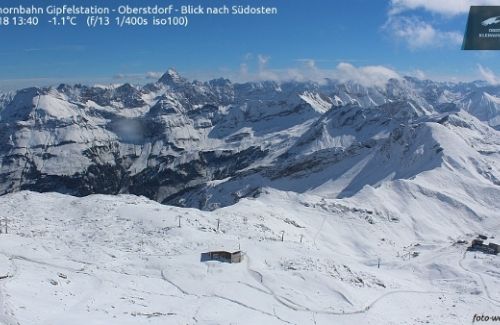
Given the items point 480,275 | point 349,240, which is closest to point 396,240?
point 349,240

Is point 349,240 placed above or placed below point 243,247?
below

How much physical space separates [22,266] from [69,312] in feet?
41.8

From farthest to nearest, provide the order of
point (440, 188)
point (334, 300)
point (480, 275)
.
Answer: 1. point (440, 188)
2. point (480, 275)
3. point (334, 300)

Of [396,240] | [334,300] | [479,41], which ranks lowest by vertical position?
[396,240]

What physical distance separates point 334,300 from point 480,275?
30.2m

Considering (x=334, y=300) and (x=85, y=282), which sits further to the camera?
(x=334, y=300)

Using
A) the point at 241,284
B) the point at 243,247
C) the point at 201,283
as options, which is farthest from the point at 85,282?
the point at 243,247

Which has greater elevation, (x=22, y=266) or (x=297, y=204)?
(x=22, y=266)

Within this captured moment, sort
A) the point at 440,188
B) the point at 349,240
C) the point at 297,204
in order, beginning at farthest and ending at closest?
the point at 440,188 < the point at 297,204 < the point at 349,240

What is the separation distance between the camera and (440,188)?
150625 millimetres

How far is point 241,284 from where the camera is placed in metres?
54.3

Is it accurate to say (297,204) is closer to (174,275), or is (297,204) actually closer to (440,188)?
(440,188)

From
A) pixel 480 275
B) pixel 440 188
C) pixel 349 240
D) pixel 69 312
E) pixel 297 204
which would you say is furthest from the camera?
pixel 440 188

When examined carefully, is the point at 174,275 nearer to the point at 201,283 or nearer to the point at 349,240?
the point at 201,283
